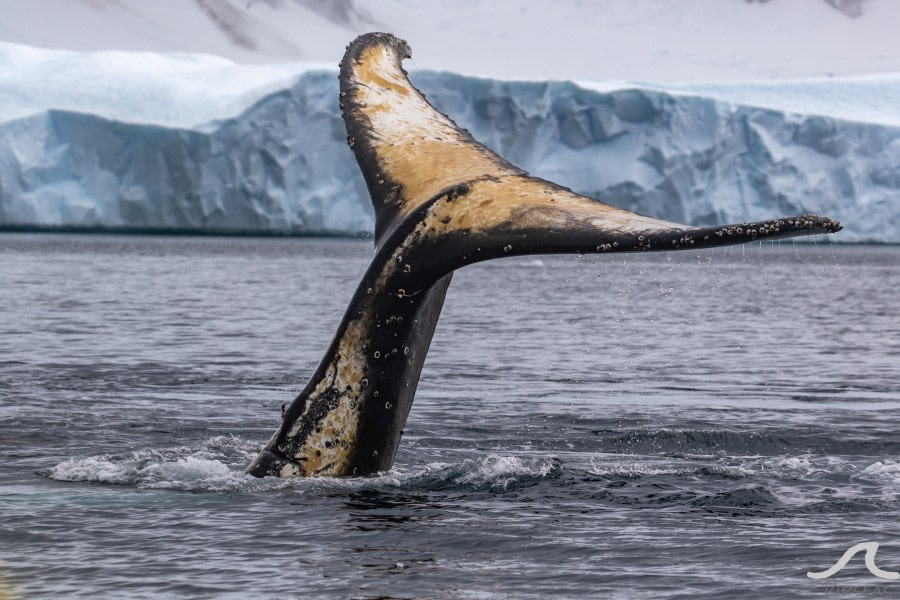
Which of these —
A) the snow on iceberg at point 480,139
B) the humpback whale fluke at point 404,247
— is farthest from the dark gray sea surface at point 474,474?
the snow on iceberg at point 480,139

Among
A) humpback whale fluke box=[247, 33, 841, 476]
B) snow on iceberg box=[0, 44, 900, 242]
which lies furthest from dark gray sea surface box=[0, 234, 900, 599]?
snow on iceberg box=[0, 44, 900, 242]

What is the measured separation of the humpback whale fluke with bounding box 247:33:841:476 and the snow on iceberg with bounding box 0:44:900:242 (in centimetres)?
5068

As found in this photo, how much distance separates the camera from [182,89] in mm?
65625

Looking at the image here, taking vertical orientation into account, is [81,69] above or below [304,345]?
above

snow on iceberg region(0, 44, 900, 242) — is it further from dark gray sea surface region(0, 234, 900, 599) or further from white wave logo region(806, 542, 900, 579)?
white wave logo region(806, 542, 900, 579)

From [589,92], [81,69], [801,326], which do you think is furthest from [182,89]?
[801,326]

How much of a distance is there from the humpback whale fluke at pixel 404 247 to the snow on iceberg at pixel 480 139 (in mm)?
50676

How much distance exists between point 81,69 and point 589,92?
2774cm

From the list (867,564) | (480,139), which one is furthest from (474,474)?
(480,139)

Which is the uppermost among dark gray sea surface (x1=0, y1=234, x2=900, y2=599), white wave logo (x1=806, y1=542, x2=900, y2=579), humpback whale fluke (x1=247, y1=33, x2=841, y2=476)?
humpback whale fluke (x1=247, y1=33, x2=841, y2=476)

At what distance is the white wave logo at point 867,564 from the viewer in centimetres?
592

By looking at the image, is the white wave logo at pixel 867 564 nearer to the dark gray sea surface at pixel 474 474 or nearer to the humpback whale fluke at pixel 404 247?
the dark gray sea surface at pixel 474 474

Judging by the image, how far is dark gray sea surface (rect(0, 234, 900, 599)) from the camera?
5.91m

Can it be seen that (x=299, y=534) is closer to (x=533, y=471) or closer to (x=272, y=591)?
(x=272, y=591)
